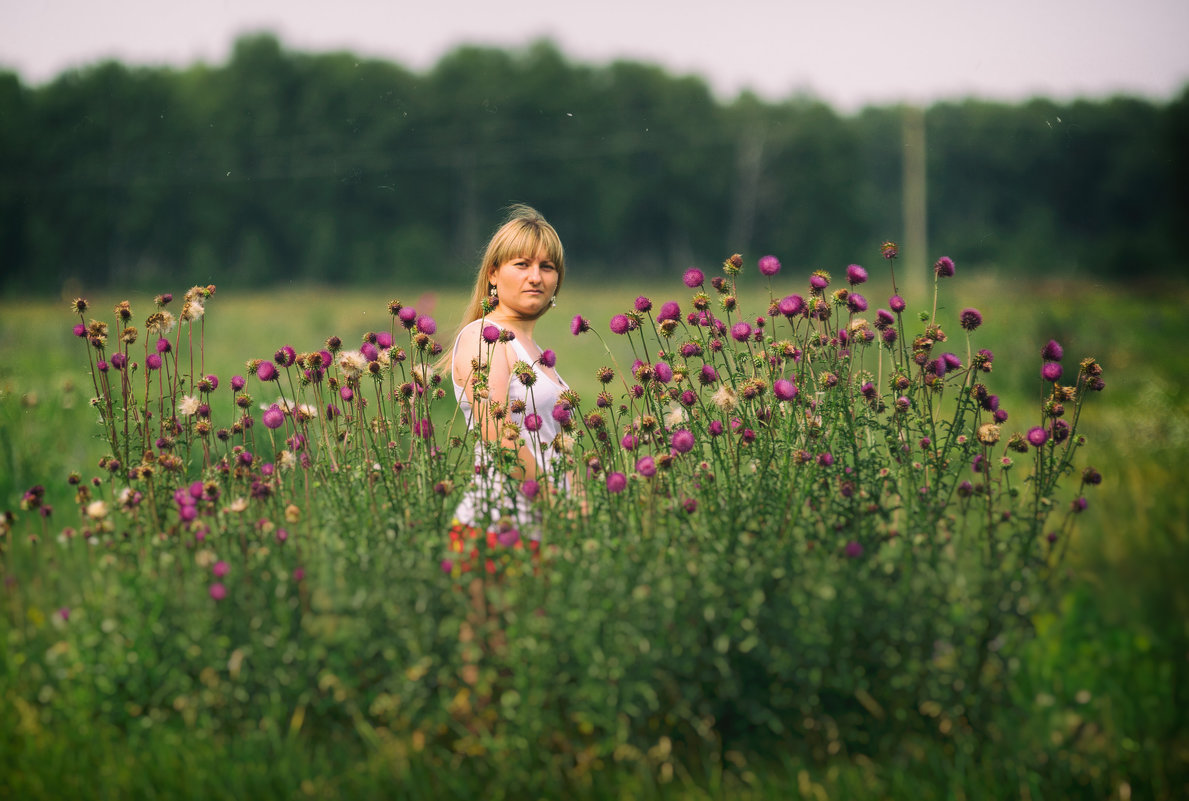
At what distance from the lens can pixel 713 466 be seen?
295 cm

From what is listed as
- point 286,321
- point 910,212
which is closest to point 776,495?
point 286,321

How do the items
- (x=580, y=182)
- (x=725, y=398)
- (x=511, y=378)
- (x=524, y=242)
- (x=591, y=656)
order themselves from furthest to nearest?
(x=580, y=182), (x=524, y=242), (x=511, y=378), (x=725, y=398), (x=591, y=656)

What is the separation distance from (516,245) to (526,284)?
148mm

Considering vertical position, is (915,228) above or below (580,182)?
below

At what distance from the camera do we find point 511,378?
3.22 m

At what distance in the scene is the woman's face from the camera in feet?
11.0

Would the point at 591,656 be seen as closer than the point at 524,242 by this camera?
Yes

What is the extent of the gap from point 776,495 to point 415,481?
3.85 feet

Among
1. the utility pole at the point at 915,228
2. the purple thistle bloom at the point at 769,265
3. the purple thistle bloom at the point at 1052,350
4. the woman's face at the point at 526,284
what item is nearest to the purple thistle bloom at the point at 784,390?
the purple thistle bloom at the point at 769,265

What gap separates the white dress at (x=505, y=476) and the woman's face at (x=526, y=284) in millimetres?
146

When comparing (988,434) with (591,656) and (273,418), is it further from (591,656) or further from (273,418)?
(273,418)

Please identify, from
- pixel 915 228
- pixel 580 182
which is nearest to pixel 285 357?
pixel 915 228

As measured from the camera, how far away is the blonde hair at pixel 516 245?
3363mm

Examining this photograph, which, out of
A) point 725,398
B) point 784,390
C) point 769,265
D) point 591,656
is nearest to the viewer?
point 591,656
